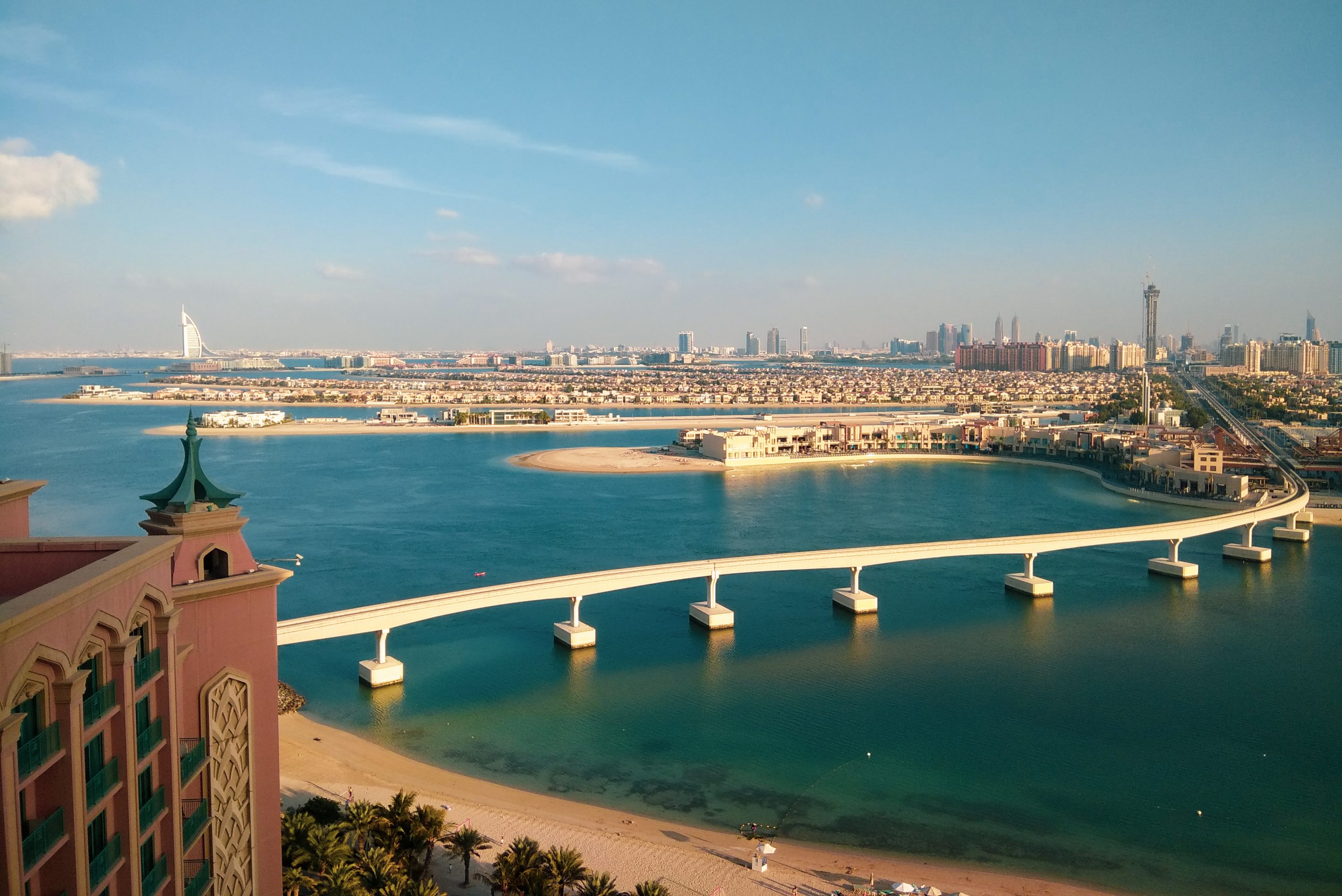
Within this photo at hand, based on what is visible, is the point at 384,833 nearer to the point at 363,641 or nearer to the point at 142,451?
the point at 363,641

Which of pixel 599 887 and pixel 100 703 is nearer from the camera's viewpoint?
pixel 100 703

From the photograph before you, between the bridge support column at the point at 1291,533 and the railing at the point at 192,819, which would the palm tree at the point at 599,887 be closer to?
the railing at the point at 192,819

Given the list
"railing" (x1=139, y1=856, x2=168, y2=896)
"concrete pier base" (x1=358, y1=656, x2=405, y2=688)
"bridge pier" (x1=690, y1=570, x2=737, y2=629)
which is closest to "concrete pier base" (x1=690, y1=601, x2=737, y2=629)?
"bridge pier" (x1=690, y1=570, x2=737, y2=629)

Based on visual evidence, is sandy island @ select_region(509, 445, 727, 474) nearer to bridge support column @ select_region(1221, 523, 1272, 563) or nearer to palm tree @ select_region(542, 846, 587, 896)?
bridge support column @ select_region(1221, 523, 1272, 563)

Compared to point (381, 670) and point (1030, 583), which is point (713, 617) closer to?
point (381, 670)

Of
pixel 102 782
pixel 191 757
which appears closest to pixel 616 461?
pixel 191 757
